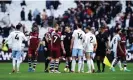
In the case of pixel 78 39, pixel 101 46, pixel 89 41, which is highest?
pixel 78 39

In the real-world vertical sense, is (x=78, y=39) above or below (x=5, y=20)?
below

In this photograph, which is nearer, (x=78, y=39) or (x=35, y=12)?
(x=78, y=39)

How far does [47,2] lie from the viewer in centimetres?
4916

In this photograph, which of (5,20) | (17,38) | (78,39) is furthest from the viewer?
(5,20)

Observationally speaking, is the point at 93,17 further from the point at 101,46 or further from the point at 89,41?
the point at 89,41

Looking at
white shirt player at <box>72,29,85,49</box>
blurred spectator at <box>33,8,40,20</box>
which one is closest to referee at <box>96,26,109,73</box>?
white shirt player at <box>72,29,85,49</box>

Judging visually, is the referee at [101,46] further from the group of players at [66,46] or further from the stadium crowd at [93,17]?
the stadium crowd at [93,17]

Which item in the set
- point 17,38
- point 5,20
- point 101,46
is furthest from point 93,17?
point 17,38

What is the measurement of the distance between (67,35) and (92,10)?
67.2ft

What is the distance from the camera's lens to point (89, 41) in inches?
1042

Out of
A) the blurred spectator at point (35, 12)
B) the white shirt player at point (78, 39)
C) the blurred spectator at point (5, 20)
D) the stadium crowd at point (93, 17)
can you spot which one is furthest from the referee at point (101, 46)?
the blurred spectator at point (35, 12)

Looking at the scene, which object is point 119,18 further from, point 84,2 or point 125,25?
point 84,2

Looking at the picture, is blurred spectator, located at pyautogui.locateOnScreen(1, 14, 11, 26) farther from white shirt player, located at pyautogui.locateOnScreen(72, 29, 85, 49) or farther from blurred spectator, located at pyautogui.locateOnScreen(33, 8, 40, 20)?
white shirt player, located at pyautogui.locateOnScreen(72, 29, 85, 49)

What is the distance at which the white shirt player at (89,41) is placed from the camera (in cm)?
2636
